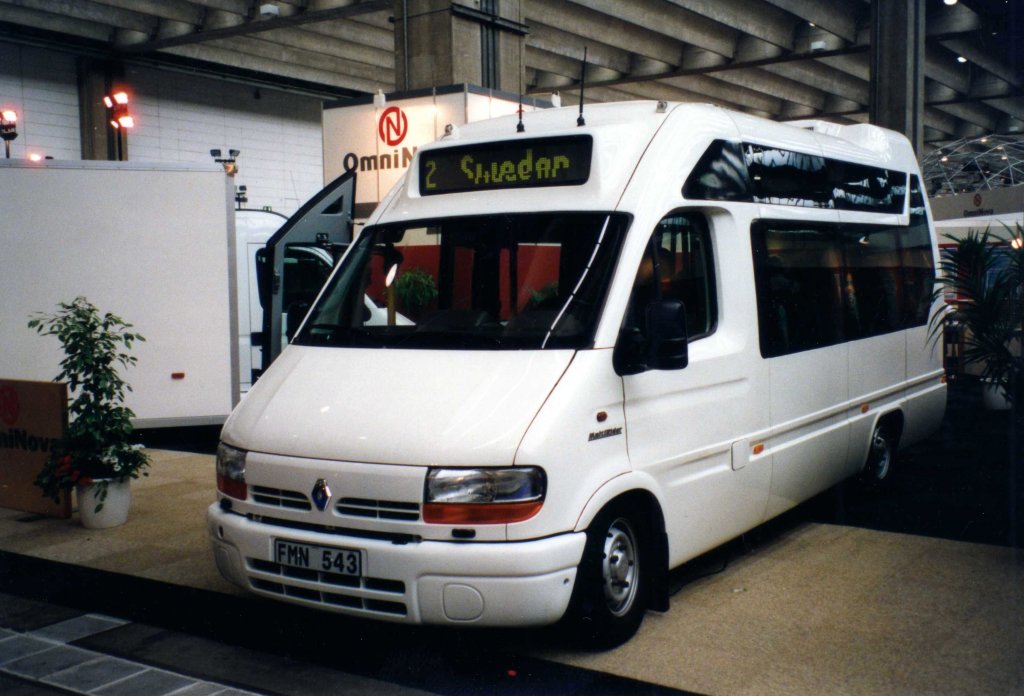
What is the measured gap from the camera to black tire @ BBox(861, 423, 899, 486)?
26.4ft

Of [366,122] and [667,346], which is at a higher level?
[366,122]

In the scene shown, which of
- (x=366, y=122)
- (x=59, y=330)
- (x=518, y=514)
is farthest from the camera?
(x=366, y=122)

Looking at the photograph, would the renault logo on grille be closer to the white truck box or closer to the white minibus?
the white minibus

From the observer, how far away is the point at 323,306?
18.9ft

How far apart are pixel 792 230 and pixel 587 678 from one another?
333 cm

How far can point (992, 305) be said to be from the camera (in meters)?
6.62

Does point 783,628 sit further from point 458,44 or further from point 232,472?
point 458,44

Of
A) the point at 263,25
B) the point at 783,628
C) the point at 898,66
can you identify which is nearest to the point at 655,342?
the point at 783,628

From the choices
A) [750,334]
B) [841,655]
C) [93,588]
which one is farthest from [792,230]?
[93,588]

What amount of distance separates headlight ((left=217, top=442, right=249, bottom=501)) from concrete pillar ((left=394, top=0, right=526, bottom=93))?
7.60 meters

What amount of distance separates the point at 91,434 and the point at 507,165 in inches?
145

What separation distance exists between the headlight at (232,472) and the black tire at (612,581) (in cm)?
159

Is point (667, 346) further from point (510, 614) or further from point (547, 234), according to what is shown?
point (510, 614)

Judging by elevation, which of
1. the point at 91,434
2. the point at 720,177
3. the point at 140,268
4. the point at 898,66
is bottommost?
the point at 91,434
